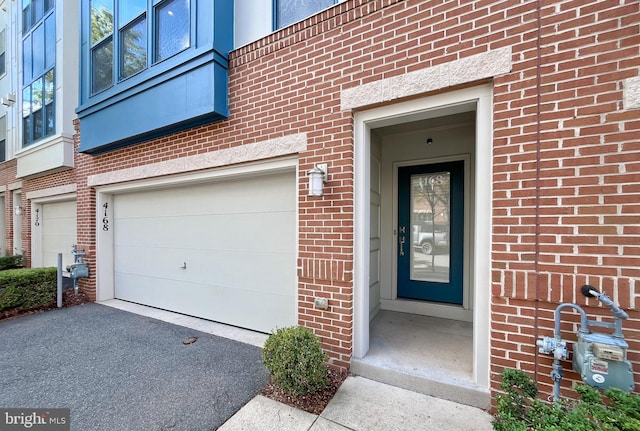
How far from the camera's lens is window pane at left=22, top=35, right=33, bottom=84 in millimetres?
7138

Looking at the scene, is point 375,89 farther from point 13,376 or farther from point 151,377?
point 13,376

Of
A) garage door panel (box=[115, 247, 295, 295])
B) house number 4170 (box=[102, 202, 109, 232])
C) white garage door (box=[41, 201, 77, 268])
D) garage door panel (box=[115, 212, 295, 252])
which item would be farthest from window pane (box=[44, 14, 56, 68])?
garage door panel (box=[115, 247, 295, 295])

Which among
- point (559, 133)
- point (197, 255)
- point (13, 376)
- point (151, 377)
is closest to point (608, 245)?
point (559, 133)

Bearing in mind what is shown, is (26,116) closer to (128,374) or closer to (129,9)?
(129,9)

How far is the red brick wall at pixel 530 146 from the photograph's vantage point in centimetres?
188

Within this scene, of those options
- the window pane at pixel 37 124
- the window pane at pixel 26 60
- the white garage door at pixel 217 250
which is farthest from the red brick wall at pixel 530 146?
the window pane at pixel 26 60

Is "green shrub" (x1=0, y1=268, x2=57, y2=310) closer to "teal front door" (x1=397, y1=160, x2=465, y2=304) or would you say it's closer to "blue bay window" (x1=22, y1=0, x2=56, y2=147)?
"blue bay window" (x1=22, y1=0, x2=56, y2=147)

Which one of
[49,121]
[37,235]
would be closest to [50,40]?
[49,121]

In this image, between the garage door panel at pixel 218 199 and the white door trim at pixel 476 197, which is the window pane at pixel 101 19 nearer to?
the garage door panel at pixel 218 199

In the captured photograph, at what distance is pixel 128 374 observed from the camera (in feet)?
Answer: 9.28

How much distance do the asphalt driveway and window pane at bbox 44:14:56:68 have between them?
5.88 metres

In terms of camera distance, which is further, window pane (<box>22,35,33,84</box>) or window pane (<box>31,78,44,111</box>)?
window pane (<box>22,35,33,84</box>)

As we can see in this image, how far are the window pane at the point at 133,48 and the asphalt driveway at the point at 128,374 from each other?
416 cm

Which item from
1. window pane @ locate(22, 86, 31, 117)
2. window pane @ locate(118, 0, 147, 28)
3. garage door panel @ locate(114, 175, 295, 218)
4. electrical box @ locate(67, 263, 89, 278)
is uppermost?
window pane @ locate(118, 0, 147, 28)
